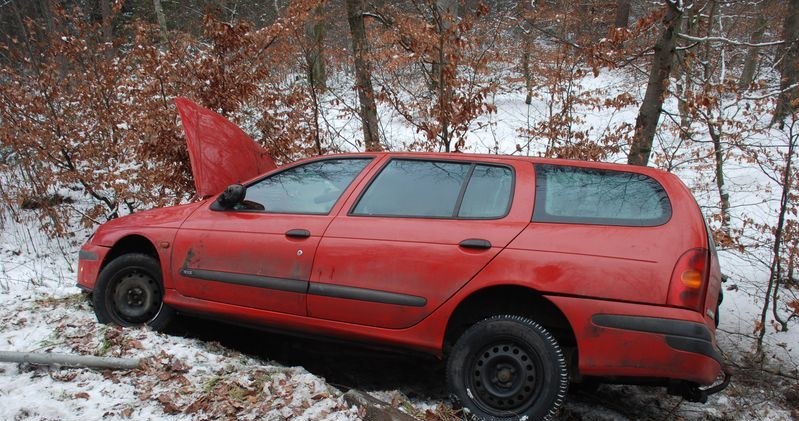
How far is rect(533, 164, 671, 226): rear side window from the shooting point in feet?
10.1

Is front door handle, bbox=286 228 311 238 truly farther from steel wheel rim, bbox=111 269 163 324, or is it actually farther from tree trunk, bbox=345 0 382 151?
tree trunk, bbox=345 0 382 151

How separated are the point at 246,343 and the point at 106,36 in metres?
6.91

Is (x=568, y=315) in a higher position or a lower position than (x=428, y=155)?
lower

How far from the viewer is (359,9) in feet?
27.7

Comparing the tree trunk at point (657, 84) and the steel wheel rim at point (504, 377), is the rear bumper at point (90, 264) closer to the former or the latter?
the steel wheel rim at point (504, 377)

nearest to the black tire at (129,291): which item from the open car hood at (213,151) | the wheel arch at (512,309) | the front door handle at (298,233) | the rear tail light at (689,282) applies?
the open car hood at (213,151)

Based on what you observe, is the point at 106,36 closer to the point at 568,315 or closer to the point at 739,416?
the point at 568,315

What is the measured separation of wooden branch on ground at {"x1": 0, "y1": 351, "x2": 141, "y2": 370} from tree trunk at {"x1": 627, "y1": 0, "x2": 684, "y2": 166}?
5.69 metres

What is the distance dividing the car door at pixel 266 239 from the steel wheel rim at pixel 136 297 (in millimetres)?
369

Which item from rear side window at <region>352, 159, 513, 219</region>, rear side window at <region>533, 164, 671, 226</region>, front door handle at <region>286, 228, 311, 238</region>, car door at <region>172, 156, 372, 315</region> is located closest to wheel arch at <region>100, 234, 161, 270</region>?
car door at <region>172, 156, 372, 315</region>

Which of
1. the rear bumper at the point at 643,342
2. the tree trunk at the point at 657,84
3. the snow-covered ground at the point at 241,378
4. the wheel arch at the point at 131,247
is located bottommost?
the snow-covered ground at the point at 241,378

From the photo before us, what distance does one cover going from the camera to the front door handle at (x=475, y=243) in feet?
10.5

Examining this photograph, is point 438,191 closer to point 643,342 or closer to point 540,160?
point 540,160

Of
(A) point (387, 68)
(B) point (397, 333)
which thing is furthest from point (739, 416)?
(A) point (387, 68)
